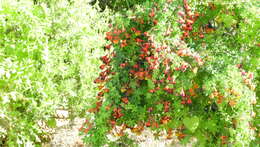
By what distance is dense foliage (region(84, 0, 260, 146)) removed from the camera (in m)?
4.31

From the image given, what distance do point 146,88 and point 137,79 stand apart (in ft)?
0.68

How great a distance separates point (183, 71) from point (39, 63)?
2533 millimetres

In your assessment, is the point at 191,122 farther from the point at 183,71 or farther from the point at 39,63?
the point at 39,63

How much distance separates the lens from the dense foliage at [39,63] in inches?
194

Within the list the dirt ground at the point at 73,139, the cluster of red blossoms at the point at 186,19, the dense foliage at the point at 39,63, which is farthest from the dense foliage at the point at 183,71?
the dirt ground at the point at 73,139

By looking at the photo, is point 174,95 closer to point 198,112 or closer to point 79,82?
point 198,112

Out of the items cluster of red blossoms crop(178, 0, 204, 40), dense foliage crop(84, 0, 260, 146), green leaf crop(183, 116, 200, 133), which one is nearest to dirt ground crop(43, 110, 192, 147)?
dense foliage crop(84, 0, 260, 146)

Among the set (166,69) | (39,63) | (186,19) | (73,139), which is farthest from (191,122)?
(73,139)

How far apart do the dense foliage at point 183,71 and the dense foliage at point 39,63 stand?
1072mm

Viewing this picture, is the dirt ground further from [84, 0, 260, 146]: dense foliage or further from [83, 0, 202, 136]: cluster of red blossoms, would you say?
[83, 0, 202, 136]: cluster of red blossoms

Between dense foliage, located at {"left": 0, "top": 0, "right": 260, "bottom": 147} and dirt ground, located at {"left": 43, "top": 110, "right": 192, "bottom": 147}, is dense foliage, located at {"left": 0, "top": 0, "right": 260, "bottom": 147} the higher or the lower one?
the higher one

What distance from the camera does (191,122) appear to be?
4.85 m

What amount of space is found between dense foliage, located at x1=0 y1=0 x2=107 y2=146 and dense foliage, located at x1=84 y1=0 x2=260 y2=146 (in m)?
1.07

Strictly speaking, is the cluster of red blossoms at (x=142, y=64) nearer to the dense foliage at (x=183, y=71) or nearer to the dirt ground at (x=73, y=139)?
the dense foliage at (x=183, y=71)
